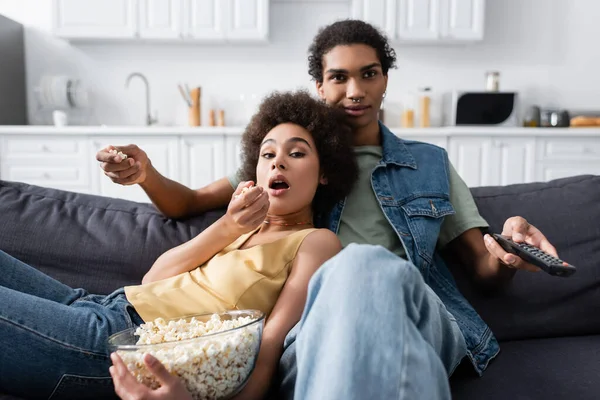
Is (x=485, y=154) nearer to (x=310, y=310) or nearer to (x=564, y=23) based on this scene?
(x=564, y=23)

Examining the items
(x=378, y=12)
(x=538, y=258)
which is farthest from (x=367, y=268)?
(x=378, y=12)

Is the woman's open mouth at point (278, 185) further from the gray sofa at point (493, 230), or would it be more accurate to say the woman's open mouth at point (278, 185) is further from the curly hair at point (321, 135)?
the gray sofa at point (493, 230)

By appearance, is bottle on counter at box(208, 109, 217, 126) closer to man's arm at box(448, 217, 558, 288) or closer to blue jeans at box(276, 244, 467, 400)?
man's arm at box(448, 217, 558, 288)

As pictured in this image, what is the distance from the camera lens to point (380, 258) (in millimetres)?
740

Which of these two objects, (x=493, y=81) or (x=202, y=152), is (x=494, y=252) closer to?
(x=202, y=152)

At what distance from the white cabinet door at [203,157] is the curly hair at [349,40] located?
6.40 feet

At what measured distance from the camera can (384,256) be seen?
75 cm

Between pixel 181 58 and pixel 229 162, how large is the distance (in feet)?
3.62

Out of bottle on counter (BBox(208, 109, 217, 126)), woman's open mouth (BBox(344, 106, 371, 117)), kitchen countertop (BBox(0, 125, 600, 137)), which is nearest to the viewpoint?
woman's open mouth (BBox(344, 106, 371, 117))

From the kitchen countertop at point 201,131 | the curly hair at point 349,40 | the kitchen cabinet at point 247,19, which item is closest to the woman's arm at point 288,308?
the curly hair at point 349,40

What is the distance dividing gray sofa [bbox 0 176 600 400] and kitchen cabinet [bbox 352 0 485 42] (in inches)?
97.9

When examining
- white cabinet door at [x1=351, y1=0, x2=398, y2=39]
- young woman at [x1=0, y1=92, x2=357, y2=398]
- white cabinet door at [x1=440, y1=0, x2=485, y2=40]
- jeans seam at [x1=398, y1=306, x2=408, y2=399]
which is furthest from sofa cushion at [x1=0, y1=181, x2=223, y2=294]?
white cabinet door at [x1=440, y1=0, x2=485, y2=40]

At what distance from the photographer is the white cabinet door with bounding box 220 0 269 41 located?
363 cm

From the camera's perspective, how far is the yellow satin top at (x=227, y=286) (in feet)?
3.45
